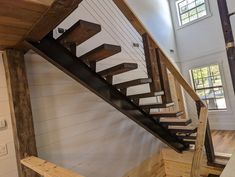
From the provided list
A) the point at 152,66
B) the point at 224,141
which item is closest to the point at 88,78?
the point at 152,66

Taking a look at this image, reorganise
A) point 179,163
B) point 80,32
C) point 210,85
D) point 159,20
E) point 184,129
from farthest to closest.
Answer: point 210,85, point 159,20, point 179,163, point 184,129, point 80,32

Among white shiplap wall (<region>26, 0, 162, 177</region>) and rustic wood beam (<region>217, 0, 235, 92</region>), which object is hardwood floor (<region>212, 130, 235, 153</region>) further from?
rustic wood beam (<region>217, 0, 235, 92</region>)

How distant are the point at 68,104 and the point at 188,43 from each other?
486 cm

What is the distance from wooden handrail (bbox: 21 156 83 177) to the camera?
132cm

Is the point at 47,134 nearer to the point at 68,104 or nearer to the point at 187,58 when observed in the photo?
the point at 68,104

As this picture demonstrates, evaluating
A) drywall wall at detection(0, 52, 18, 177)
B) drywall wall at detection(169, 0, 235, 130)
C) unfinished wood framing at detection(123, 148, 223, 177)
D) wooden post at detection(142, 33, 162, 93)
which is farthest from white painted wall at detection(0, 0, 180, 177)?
drywall wall at detection(169, 0, 235, 130)

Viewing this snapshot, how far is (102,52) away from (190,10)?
5.30m

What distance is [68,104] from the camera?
2650 mm

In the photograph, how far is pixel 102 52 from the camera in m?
1.89

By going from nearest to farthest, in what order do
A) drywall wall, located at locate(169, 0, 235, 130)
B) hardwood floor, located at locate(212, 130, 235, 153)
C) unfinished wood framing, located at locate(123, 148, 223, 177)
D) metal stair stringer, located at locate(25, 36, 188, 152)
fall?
metal stair stringer, located at locate(25, 36, 188, 152) < unfinished wood framing, located at locate(123, 148, 223, 177) < hardwood floor, located at locate(212, 130, 235, 153) < drywall wall, located at locate(169, 0, 235, 130)

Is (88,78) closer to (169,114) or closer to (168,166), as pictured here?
(169,114)

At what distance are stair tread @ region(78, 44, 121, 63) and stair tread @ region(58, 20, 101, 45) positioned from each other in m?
0.15

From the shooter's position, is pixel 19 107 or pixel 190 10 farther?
pixel 190 10

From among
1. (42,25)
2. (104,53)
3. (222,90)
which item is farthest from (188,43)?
(42,25)
